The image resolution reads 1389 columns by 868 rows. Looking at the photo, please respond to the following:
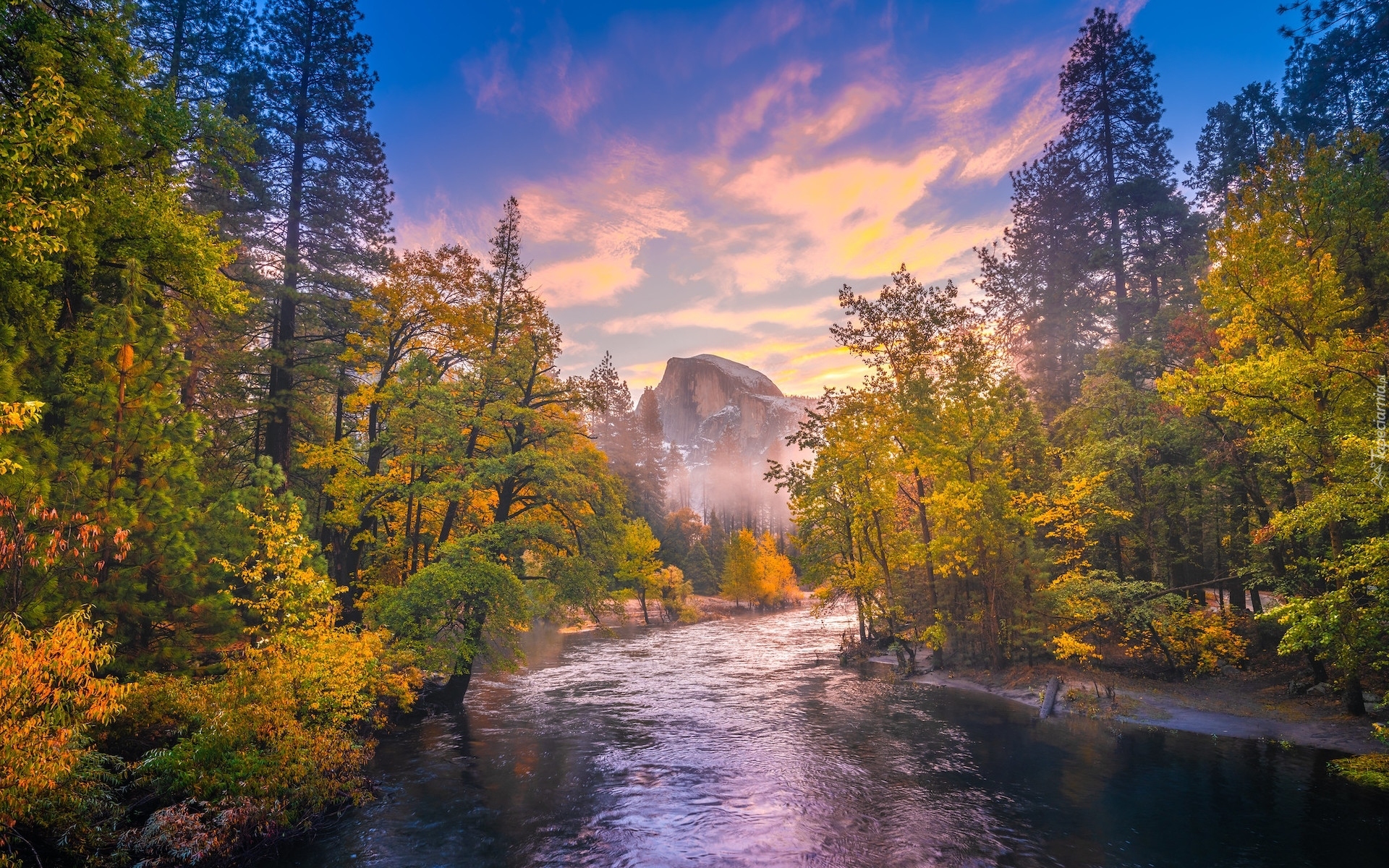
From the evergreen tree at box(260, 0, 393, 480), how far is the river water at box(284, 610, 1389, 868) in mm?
14789

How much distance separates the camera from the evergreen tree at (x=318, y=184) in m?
22.1

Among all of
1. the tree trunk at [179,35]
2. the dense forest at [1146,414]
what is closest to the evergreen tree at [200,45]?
the tree trunk at [179,35]

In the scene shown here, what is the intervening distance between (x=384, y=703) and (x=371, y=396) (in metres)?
10.7

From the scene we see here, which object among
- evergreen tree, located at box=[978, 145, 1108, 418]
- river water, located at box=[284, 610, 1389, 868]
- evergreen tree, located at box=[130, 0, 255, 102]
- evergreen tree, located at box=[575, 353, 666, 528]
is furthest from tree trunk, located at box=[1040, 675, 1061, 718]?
evergreen tree, located at box=[575, 353, 666, 528]

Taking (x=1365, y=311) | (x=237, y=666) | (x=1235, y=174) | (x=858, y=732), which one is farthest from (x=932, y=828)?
(x=1235, y=174)

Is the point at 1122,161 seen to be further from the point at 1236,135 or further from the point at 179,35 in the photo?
the point at 179,35

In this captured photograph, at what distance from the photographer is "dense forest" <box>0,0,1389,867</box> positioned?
1022 centimetres

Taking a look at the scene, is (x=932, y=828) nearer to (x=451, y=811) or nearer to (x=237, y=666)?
(x=451, y=811)

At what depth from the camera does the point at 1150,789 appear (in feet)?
44.5

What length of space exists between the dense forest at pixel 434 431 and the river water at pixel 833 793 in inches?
99.9

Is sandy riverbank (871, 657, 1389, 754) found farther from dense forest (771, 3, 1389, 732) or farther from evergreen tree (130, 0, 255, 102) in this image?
evergreen tree (130, 0, 255, 102)

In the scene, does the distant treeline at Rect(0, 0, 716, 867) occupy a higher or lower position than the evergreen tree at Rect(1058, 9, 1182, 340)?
lower

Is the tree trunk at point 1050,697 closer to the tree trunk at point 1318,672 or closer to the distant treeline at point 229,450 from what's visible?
the tree trunk at point 1318,672

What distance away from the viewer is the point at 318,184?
2408cm
